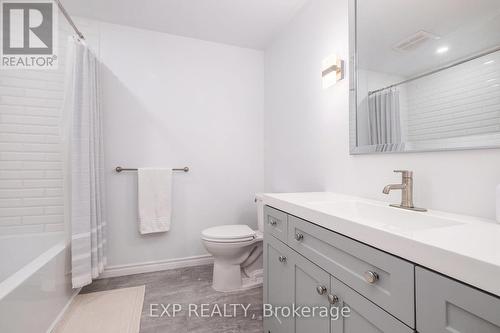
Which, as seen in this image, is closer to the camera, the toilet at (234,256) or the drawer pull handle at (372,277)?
the drawer pull handle at (372,277)

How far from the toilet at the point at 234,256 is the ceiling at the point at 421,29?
145 cm

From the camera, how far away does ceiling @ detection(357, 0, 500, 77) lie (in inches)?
32.4

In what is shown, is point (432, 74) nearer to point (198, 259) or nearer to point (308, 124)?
point (308, 124)

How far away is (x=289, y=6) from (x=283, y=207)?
1.65 meters

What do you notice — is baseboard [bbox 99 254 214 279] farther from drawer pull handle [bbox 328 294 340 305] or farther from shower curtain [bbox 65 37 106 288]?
drawer pull handle [bbox 328 294 340 305]

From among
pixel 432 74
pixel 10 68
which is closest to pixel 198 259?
pixel 10 68

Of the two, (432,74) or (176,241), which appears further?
(176,241)

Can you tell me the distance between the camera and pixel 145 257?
2.15 m

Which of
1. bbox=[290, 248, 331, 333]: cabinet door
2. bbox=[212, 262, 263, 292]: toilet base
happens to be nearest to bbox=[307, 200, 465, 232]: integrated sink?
bbox=[290, 248, 331, 333]: cabinet door

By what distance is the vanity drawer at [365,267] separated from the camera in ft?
1.82

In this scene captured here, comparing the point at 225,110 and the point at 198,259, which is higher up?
the point at 225,110


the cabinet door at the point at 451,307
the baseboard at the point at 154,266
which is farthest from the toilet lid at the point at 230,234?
the cabinet door at the point at 451,307

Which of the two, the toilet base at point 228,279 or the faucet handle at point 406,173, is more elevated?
the faucet handle at point 406,173

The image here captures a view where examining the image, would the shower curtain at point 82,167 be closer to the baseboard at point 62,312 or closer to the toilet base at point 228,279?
the baseboard at point 62,312
